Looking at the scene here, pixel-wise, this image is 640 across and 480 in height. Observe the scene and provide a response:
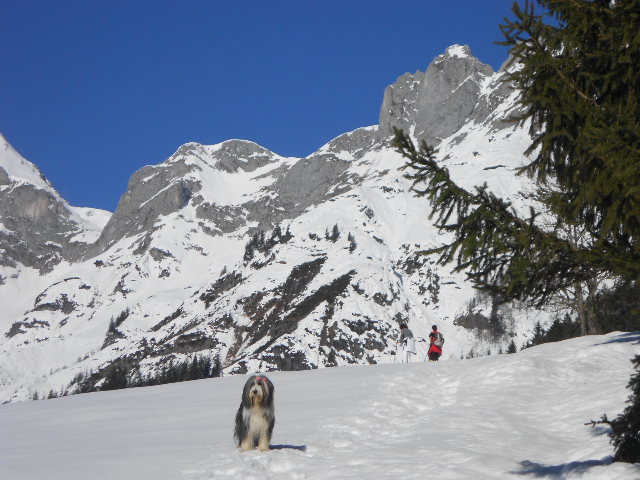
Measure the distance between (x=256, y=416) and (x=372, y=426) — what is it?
3.42 m

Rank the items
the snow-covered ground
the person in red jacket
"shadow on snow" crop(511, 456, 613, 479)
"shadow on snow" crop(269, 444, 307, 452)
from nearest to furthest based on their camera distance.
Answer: "shadow on snow" crop(511, 456, 613, 479)
the snow-covered ground
"shadow on snow" crop(269, 444, 307, 452)
the person in red jacket

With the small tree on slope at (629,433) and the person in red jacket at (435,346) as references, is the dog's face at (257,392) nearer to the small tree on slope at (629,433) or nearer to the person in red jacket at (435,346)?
the small tree on slope at (629,433)

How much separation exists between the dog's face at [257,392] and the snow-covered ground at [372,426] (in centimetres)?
89

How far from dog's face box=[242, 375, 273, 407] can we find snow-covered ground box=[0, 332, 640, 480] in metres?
0.89

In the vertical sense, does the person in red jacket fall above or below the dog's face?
above

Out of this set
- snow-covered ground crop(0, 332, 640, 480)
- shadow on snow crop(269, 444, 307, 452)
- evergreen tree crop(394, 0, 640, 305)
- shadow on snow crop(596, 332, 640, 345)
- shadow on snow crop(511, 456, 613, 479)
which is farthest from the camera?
shadow on snow crop(596, 332, 640, 345)

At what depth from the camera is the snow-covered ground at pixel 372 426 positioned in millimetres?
9875

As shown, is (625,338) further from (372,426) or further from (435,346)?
(372,426)

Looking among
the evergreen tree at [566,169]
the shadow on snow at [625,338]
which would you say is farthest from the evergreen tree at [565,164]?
the shadow on snow at [625,338]

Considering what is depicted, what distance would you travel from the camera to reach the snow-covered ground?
32.4 feet

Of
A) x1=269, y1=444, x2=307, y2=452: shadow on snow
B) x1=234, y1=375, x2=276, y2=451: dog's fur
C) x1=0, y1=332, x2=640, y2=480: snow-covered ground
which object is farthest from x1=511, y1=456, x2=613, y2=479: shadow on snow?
x1=234, y1=375, x2=276, y2=451: dog's fur

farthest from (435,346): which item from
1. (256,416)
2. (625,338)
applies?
(256,416)

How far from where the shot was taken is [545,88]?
7.46 metres

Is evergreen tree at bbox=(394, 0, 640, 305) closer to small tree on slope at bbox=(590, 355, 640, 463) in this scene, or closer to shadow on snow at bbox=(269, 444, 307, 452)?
small tree on slope at bbox=(590, 355, 640, 463)
